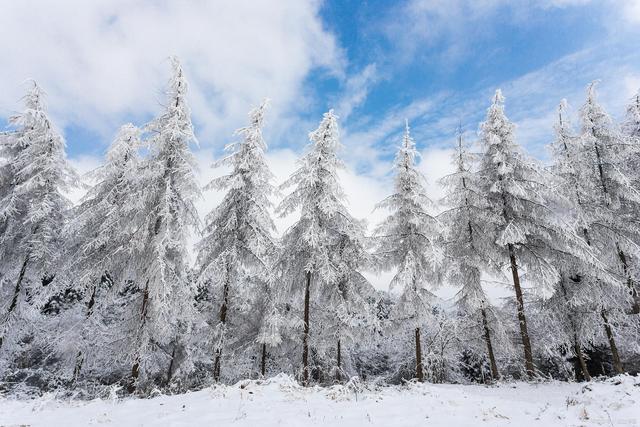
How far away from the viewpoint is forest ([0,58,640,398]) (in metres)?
15.2

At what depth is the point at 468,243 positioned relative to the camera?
17.8m

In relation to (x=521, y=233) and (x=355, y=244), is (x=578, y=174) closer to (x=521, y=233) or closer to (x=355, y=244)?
(x=521, y=233)

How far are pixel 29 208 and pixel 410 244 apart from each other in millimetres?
18222

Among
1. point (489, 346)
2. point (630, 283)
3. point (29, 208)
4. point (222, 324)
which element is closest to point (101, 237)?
point (29, 208)

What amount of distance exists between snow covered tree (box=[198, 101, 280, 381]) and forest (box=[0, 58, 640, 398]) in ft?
0.25

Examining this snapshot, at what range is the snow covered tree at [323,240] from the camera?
15.6 metres

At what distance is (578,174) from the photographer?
17.2 m

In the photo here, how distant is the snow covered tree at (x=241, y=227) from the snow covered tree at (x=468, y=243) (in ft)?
28.4

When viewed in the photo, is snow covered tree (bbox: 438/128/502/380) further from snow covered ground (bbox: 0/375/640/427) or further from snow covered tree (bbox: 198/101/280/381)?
snow covered tree (bbox: 198/101/280/381)

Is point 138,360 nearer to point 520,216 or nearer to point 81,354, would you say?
point 81,354

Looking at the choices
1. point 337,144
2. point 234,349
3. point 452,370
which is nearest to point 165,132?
point 337,144

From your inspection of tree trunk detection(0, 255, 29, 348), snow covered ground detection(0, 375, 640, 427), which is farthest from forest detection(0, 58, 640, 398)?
snow covered ground detection(0, 375, 640, 427)

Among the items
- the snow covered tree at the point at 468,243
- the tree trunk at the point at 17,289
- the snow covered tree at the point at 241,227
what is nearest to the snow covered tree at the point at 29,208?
the tree trunk at the point at 17,289

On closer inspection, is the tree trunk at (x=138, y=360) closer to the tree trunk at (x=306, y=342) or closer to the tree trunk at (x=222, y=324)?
the tree trunk at (x=222, y=324)
